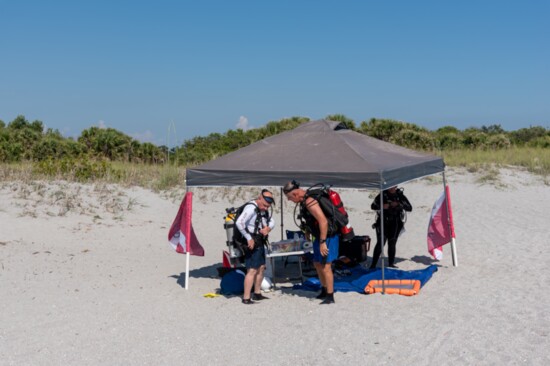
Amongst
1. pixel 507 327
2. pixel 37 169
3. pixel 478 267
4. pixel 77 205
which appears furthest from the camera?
pixel 37 169

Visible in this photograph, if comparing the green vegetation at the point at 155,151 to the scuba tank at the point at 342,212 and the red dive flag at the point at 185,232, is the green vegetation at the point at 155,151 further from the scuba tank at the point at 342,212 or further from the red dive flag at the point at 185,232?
the scuba tank at the point at 342,212

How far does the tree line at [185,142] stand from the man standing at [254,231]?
13891mm

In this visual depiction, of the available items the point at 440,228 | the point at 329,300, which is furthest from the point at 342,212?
the point at 440,228

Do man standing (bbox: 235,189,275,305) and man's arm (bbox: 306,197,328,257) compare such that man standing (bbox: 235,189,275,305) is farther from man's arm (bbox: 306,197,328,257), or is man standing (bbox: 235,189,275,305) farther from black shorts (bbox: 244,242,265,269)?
man's arm (bbox: 306,197,328,257)

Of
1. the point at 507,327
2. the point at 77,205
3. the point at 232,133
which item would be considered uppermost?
the point at 232,133

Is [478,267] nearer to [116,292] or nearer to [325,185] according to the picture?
[325,185]

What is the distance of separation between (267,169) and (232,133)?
78.7 feet

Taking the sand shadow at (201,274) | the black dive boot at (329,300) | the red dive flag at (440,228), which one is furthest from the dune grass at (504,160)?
the black dive boot at (329,300)

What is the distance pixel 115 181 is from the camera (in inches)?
717

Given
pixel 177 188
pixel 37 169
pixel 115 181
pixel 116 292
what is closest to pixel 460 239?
pixel 116 292

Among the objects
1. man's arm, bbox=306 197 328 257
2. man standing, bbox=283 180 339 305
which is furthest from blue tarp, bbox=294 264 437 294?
man's arm, bbox=306 197 328 257

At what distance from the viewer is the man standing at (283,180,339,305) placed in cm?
765

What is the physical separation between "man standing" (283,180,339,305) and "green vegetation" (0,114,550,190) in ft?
32.3

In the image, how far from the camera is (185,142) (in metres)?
33.3
